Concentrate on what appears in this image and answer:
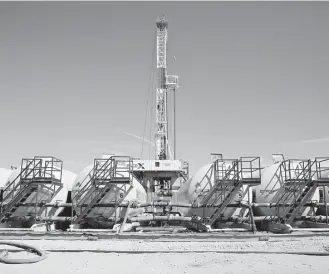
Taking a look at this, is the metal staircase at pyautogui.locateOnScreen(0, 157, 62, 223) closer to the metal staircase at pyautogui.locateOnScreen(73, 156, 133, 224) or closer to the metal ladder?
the metal staircase at pyautogui.locateOnScreen(73, 156, 133, 224)

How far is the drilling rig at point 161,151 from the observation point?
2384 cm

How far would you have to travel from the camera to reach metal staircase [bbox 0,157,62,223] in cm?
1428

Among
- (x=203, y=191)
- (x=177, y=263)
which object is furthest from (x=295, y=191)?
(x=177, y=263)

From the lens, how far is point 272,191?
49.6 ft

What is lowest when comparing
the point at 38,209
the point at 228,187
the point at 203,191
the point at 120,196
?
the point at 38,209

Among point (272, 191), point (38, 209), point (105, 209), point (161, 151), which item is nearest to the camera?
point (105, 209)

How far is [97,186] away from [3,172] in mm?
6879

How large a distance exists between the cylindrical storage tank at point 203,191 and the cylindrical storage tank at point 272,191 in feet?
2.53

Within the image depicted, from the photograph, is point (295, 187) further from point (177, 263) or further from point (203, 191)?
point (177, 263)

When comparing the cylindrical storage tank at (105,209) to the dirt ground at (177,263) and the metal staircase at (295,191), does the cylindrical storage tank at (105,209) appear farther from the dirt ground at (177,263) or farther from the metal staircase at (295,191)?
the metal staircase at (295,191)

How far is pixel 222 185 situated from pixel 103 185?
5.32 meters

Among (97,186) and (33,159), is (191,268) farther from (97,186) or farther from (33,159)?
(33,159)

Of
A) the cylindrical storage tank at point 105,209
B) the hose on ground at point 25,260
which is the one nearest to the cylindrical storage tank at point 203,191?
the cylindrical storage tank at point 105,209

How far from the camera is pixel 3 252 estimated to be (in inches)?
298
